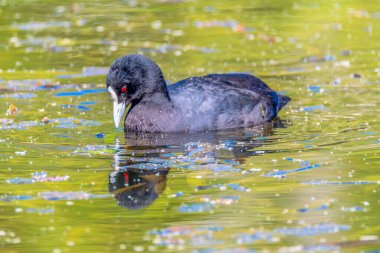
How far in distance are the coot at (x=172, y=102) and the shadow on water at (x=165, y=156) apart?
0.15m

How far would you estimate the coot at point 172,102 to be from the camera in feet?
34.5

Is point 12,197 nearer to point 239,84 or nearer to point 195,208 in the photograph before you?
point 195,208

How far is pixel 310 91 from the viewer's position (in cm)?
1252

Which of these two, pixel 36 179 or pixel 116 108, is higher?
pixel 116 108

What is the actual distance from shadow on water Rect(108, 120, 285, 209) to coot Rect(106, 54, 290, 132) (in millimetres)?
151

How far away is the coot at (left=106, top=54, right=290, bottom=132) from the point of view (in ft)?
34.5

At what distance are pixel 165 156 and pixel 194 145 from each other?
25.5 inches

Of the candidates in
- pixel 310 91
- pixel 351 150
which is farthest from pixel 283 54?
pixel 351 150

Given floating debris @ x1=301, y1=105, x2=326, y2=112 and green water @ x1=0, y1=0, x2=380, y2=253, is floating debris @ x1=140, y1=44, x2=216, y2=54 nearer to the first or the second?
green water @ x1=0, y1=0, x2=380, y2=253

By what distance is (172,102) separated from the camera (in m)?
10.8

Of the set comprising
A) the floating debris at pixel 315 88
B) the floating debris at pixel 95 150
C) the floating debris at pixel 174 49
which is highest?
the floating debris at pixel 174 49

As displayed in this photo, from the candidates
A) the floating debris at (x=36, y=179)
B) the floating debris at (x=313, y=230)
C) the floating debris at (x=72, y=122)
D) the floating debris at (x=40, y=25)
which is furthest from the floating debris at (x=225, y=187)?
the floating debris at (x=40, y=25)

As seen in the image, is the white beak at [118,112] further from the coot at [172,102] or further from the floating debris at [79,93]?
the floating debris at [79,93]

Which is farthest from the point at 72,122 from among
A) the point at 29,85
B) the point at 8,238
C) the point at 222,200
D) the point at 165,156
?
the point at 8,238
